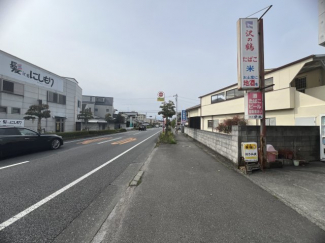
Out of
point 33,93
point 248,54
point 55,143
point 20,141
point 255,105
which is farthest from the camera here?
point 33,93

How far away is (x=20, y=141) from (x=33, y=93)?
17.6 meters

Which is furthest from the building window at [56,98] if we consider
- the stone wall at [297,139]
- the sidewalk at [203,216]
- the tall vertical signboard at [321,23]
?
the tall vertical signboard at [321,23]

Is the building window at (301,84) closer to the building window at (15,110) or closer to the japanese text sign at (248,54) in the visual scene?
the japanese text sign at (248,54)

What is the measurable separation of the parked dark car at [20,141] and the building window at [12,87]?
46.8 ft

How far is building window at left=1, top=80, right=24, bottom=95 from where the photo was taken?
1842 centimetres

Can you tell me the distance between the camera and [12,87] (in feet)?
63.3

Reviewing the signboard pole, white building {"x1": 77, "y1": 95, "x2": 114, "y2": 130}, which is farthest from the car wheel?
white building {"x1": 77, "y1": 95, "x2": 114, "y2": 130}

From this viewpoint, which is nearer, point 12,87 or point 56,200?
point 56,200

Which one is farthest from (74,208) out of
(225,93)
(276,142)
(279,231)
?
(225,93)

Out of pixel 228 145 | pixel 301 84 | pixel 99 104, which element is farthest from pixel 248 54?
pixel 99 104

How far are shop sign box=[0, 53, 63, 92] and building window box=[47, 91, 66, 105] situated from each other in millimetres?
927

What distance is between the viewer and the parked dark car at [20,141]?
7.58 metres

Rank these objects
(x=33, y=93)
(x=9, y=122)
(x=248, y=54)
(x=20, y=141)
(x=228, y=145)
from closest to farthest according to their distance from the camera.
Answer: (x=248, y=54) → (x=228, y=145) → (x=20, y=141) → (x=9, y=122) → (x=33, y=93)

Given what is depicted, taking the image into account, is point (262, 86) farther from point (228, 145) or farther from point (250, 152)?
point (228, 145)
